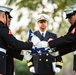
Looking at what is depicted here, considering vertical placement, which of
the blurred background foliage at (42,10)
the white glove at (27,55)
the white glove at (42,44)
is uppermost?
the blurred background foliage at (42,10)

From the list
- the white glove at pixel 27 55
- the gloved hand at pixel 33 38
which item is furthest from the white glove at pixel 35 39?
the white glove at pixel 27 55

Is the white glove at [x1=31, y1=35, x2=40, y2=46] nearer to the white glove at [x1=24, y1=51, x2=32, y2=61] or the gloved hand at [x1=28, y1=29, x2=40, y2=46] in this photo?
the gloved hand at [x1=28, y1=29, x2=40, y2=46]

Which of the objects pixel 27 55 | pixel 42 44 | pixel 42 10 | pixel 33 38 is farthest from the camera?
pixel 42 10

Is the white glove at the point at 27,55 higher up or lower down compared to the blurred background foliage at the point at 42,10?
lower down

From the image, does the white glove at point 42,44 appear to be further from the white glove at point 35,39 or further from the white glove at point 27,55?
the white glove at point 27,55

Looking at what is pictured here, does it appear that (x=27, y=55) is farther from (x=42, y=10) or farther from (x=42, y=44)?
(x=42, y=10)

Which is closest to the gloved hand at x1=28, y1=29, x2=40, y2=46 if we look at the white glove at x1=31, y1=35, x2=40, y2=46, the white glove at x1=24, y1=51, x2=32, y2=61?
the white glove at x1=31, y1=35, x2=40, y2=46

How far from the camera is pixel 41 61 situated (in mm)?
8594

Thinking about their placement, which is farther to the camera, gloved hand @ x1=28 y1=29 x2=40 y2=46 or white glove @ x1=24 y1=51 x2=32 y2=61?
white glove @ x1=24 y1=51 x2=32 y2=61

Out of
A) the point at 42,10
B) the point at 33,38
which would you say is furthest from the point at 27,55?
the point at 42,10

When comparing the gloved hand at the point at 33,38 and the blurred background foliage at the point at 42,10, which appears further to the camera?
the blurred background foliage at the point at 42,10

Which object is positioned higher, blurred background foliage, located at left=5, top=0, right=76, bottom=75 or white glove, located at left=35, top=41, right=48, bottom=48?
blurred background foliage, located at left=5, top=0, right=76, bottom=75

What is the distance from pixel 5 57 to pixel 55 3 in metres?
4.74

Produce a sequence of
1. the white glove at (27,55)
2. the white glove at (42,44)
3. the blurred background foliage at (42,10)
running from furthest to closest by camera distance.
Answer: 1. the blurred background foliage at (42,10)
2. the white glove at (27,55)
3. the white glove at (42,44)
